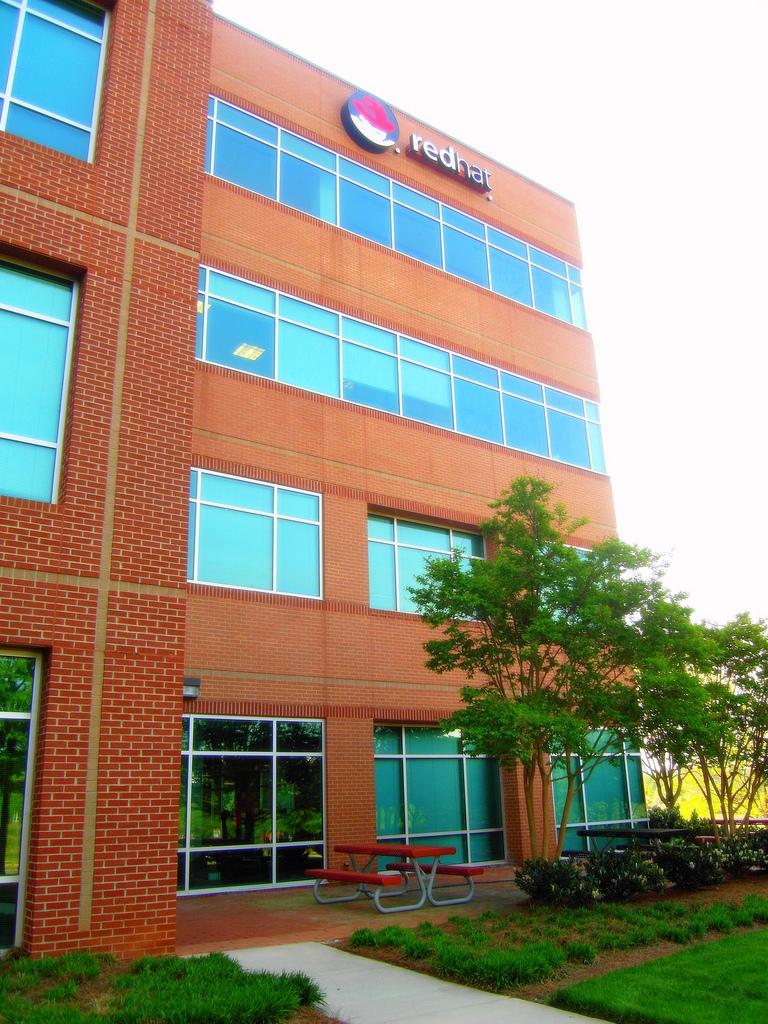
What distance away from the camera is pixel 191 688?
1312 centimetres

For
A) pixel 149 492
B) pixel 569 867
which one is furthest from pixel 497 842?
pixel 149 492

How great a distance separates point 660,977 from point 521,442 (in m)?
14.3

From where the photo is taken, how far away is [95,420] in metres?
9.05

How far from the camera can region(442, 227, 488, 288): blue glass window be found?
815 inches

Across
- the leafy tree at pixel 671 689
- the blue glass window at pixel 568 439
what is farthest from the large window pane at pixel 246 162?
the leafy tree at pixel 671 689

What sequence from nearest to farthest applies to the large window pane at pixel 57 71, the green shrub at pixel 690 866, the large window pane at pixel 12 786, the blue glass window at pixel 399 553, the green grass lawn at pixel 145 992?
the green grass lawn at pixel 145 992, the large window pane at pixel 12 786, the large window pane at pixel 57 71, the green shrub at pixel 690 866, the blue glass window at pixel 399 553

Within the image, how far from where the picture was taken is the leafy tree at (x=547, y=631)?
11.2 m

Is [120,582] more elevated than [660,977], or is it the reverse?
[120,582]

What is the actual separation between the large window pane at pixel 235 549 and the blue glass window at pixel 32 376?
18.1 ft

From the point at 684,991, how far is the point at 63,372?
27.4ft

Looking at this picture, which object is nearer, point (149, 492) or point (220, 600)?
point (149, 492)

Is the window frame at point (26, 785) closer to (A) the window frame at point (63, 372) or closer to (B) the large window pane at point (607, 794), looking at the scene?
(A) the window frame at point (63, 372)

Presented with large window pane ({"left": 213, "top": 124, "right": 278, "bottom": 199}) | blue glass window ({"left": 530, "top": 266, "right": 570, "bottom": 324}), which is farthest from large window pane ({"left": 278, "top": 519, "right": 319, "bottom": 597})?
blue glass window ({"left": 530, "top": 266, "right": 570, "bottom": 324})

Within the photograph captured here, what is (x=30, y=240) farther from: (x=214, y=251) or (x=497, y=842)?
(x=497, y=842)
